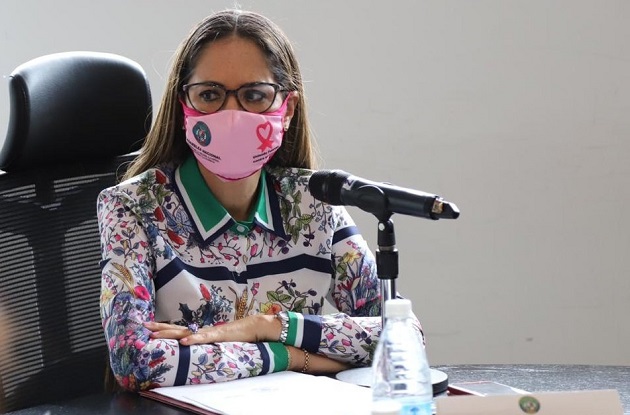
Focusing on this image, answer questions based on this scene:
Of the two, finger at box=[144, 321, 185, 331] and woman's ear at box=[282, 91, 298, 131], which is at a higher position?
woman's ear at box=[282, 91, 298, 131]

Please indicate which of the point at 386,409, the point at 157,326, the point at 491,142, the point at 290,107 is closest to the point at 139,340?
the point at 157,326

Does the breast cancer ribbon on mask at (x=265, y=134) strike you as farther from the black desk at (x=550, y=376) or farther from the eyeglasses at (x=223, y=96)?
the black desk at (x=550, y=376)

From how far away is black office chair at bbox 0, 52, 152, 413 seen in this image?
212 cm

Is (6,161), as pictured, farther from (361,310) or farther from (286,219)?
(361,310)

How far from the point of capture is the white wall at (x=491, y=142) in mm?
3125

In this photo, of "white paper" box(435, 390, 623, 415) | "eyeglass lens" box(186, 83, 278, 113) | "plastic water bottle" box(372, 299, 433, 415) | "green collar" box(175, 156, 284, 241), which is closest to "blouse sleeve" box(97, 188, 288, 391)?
"green collar" box(175, 156, 284, 241)

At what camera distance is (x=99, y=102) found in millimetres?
2205

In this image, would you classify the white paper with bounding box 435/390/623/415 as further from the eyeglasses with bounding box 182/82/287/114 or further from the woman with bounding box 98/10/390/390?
the eyeglasses with bounding box 182/82/287/114

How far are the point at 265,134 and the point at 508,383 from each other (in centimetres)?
63

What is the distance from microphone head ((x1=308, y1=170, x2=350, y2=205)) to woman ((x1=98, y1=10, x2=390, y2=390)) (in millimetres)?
343

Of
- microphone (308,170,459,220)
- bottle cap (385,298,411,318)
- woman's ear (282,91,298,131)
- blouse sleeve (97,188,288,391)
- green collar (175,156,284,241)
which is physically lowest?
blouse sleeve (97,188,288,391)

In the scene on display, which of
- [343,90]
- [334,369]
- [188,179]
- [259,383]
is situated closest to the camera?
[259,383]

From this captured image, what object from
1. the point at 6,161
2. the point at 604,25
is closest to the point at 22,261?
the point at 6,161

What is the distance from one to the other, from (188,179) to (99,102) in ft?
0.90
